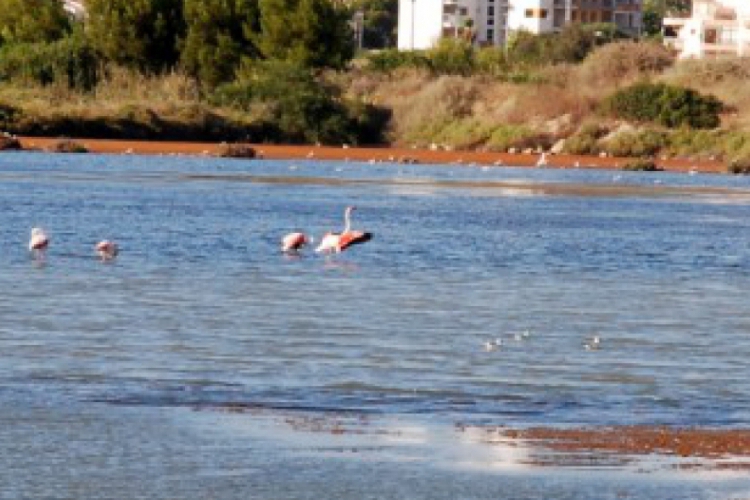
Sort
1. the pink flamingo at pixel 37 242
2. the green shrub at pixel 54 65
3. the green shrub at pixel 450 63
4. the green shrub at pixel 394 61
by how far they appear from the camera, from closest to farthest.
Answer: the pink flamingo at pixel 37 242, the green shrub at pixel 54 65, the green shrub at pixel 394 61, the green shrub at pixel 450 63

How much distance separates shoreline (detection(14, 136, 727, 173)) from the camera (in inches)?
2857

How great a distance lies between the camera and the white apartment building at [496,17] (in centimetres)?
18050

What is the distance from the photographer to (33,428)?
14.8 m

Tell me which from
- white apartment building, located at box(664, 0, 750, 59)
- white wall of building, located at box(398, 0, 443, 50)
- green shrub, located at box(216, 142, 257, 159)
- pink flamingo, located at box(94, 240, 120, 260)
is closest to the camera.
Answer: pink flamingo, located at box(94, 240, 120, 260)

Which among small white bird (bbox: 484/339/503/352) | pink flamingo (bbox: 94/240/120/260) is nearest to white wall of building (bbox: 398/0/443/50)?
pink flamingo (bbox: 94/240/120/260)

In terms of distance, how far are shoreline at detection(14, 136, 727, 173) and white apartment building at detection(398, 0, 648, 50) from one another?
331 feet

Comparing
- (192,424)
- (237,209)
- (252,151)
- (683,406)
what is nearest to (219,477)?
(192,424)

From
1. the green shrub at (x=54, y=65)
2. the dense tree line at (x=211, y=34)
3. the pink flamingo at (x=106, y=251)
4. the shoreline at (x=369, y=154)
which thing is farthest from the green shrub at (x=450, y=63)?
the pink flamingo at (x=106, y=251)

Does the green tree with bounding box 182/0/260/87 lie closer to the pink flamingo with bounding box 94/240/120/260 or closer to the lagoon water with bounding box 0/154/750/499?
the lagoon water with bounding box 0/154/750/499

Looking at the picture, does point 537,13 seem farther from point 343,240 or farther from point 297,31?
point 343,240

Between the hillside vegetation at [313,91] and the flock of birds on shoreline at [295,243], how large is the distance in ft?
139

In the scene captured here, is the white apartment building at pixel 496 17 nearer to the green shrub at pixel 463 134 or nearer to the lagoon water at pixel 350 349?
the green shrub at pixel 463 134

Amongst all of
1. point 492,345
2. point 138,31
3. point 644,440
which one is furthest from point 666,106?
point 644,440

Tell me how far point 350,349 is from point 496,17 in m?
173
